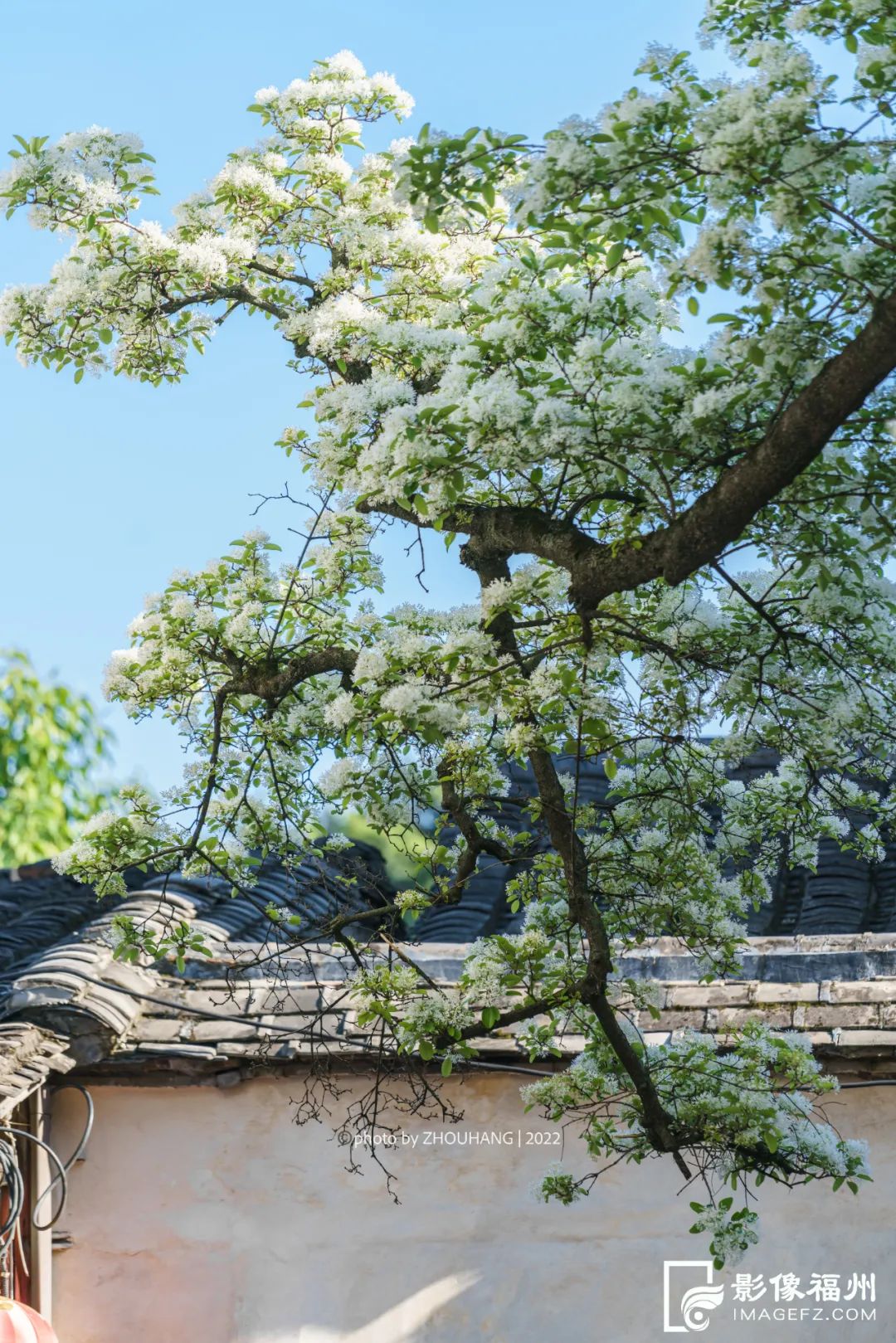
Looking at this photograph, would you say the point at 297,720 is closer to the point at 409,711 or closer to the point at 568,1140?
the point at 409,711

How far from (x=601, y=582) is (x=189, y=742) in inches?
80.8

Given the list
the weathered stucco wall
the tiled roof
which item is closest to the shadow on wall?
the weathered stucco wall

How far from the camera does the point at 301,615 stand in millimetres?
5301

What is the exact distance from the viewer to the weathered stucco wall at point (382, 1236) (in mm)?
6406

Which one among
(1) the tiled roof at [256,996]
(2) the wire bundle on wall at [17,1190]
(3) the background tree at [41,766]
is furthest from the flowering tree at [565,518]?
(3) the background tree at [41,766]

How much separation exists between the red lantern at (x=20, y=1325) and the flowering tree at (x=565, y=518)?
158 cm

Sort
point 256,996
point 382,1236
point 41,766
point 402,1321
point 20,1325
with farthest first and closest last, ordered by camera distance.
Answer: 1. point 41,766
2. point 256,996
3. point 382,1236
4. point 402,1321
5. point 20,1325

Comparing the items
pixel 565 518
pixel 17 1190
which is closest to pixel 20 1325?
pixel 17 1190

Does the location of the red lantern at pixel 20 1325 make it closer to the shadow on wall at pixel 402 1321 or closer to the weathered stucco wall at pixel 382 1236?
the weathered stucco wall at pixel 382 1236

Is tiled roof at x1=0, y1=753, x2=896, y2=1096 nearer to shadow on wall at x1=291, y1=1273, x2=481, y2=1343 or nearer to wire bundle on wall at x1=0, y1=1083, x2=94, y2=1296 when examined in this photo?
wire bundle on wall at x1=0, y1=1083, x2=94, y2=1296

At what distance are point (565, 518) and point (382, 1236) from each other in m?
3.63

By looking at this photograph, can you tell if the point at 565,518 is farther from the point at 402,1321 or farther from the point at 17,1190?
the point at 402,1321

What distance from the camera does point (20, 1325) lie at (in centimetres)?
543

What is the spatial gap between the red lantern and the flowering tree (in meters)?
1.58
